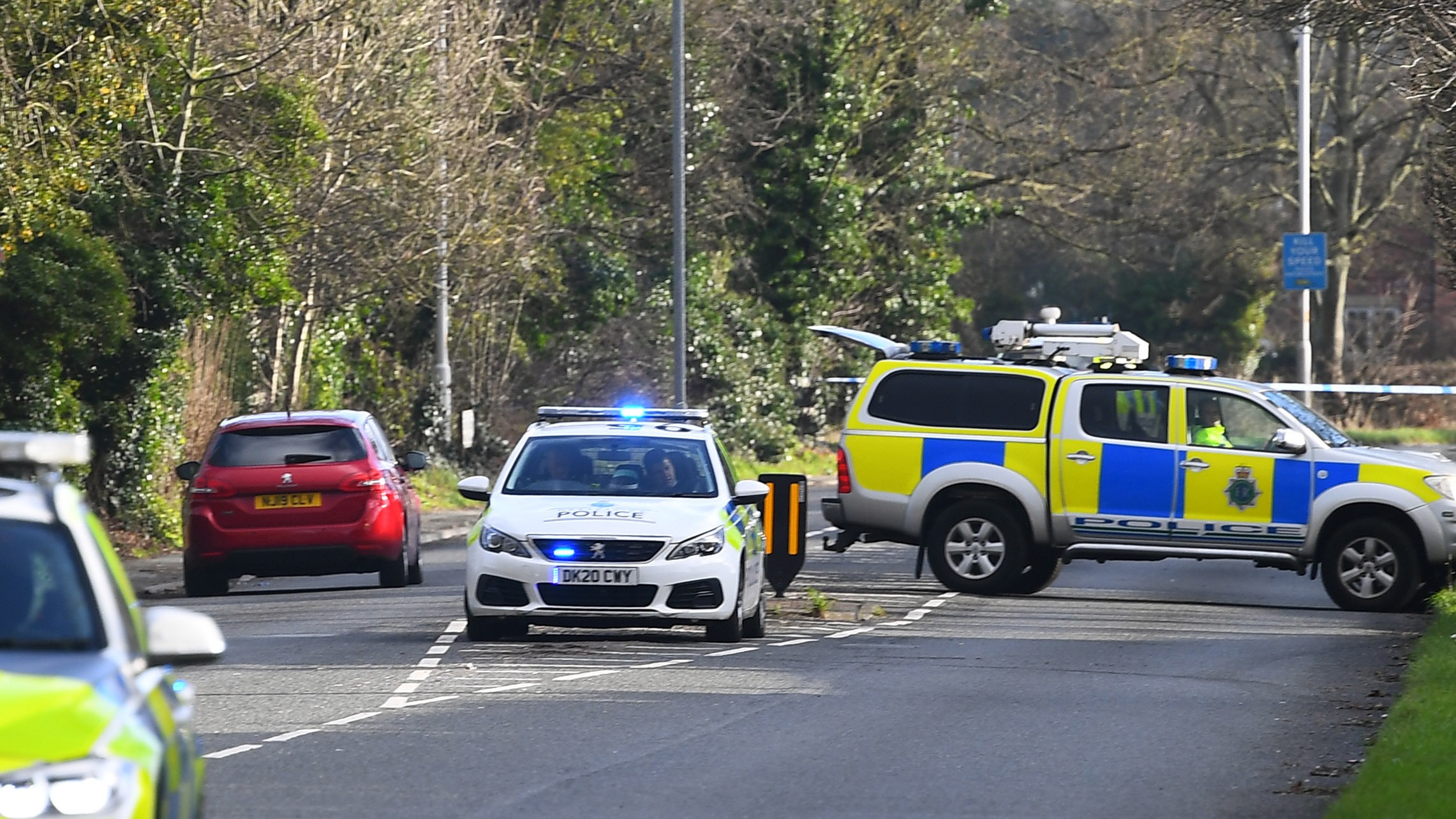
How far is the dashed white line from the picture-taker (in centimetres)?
1373

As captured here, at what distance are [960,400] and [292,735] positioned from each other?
9.69 m

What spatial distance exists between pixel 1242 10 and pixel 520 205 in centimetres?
1481

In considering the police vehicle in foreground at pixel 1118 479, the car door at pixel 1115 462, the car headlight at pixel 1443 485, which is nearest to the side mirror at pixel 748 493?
the police vehicle in foreground at pixel 1118 479

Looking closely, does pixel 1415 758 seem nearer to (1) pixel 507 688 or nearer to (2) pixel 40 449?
(1) pixel 507 688

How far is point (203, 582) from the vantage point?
1956 centimetres

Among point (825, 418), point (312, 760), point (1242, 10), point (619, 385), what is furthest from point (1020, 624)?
point (825, 418)

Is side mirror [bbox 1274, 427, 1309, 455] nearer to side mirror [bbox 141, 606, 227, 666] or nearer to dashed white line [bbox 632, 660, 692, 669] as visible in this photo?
dashed white line [bbox 632, 660, 692, 669]

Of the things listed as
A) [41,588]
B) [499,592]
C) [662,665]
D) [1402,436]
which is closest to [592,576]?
[499,592]

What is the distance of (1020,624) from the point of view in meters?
17.0

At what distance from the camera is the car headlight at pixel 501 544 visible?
1448 centimetres

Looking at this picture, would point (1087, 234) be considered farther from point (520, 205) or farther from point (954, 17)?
point (520, 205)

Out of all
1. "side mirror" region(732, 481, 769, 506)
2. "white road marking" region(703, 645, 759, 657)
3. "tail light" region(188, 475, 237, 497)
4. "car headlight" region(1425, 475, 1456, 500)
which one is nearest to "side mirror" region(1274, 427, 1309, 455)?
"car headlight" region(1425, 475, 1456, 500)

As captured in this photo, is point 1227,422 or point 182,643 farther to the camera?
point 1227,422

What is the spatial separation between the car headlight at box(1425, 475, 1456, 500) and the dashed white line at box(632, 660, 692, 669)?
706 centimetres
